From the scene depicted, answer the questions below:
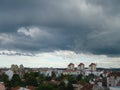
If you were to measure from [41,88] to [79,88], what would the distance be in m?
25.5

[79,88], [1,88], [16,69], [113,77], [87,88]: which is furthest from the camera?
[16,69]

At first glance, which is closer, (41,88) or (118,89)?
(41,88)

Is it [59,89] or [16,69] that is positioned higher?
[16,69]

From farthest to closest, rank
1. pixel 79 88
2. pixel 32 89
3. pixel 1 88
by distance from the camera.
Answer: pixel 79 88 → pixel 32 89 → pixel 1 88

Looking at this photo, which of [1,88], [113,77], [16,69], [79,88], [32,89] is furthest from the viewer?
[16,69]

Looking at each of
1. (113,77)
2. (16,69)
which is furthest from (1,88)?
(16,69)

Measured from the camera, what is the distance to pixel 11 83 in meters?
94.2

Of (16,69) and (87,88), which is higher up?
(16,69)

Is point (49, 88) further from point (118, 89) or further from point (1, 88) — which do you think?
point (118, 89)

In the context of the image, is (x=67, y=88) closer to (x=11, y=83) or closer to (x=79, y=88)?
(x=79, y=88)

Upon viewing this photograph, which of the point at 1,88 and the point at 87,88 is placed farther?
the point at 87,88

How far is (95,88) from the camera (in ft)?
291

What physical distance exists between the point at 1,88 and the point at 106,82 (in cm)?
6751

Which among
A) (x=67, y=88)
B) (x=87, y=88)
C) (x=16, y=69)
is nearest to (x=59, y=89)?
(x=67, y=88)
